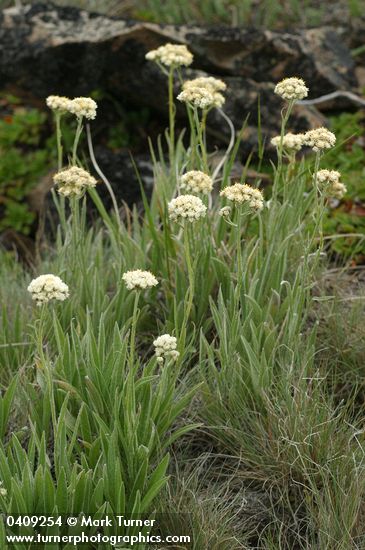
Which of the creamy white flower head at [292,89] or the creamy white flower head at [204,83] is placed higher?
the creamy white flower head at [292,89]

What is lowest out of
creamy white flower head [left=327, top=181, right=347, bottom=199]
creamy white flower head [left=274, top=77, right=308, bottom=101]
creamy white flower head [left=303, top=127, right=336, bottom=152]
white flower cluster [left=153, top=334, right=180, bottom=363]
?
white flower cluster [left=153, top=334, right=180, bottom=363]

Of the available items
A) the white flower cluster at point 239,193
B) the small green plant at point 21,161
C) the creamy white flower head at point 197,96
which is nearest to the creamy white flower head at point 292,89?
the creamy white flower head at point 197,96

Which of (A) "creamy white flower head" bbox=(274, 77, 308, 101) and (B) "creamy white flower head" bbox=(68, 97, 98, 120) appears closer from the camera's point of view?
(A) "creamy white flower head" bbox=(274, 77, 308, 101)

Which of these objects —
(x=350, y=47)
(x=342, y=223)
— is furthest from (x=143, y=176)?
(x=350, y=47)

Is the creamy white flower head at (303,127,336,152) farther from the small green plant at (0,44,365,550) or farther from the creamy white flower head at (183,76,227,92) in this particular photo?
the creamy white flower head at (183,76,227,92)

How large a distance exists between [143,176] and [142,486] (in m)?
3.23

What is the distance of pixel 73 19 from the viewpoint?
5707mm

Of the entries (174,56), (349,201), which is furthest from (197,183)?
(349,201)

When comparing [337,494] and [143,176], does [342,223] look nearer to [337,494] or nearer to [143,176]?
[143,176]

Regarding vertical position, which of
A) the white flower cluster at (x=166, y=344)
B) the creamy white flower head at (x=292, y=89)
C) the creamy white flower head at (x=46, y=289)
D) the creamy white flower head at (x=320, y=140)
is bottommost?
the white flower cluster at (x=166, y=344)

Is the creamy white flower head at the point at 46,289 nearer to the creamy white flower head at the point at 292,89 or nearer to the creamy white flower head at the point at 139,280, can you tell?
the creamy white flower head at the point at 139,280

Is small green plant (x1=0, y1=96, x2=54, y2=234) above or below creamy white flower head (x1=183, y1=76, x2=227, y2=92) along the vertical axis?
below

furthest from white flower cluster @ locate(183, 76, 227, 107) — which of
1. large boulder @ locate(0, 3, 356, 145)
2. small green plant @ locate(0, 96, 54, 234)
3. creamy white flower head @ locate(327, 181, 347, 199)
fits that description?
small green plant @ locate(0, 96, 54, 234)

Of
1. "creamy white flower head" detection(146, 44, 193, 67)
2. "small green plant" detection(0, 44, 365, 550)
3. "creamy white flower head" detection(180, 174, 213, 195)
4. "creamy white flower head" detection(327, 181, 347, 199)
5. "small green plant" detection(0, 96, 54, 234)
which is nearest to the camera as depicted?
"small green plant" detection(0, 44, 365, 550)
